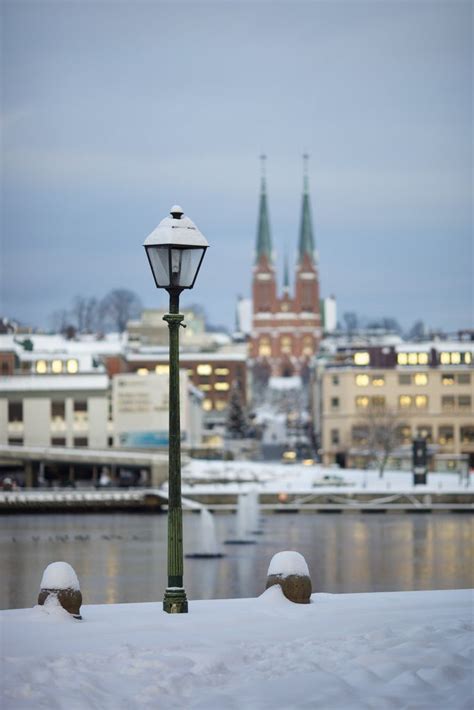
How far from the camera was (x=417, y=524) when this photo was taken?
68625 mm

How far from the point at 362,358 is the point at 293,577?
10098 centimetres

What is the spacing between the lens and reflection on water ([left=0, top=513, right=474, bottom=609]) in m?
38.6

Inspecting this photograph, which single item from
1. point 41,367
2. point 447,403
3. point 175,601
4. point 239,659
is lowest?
point 239,659

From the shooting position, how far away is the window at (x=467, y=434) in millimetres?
108250

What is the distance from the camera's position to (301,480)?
9212 centimetres

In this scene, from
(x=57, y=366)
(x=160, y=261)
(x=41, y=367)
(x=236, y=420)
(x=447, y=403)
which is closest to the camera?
(x=160, y=261)

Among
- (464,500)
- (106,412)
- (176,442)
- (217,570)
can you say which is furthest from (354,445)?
(176,442)

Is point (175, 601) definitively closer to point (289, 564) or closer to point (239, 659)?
point (289, 564)

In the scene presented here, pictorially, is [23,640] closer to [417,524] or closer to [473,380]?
[417,524]

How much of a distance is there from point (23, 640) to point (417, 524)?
5782 cm

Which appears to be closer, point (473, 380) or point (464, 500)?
point (464, 500)

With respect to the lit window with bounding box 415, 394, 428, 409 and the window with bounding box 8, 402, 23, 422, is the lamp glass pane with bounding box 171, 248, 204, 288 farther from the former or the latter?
the lit window with bounding box 415, 394, 428, 409

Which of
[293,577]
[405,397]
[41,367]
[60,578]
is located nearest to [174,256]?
[60,578]

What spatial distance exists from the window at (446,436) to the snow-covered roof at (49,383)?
28.1 metres
